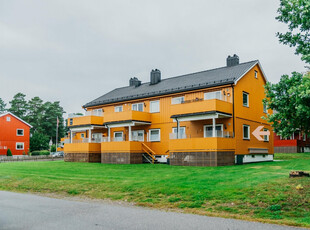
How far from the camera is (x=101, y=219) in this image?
8570 mm

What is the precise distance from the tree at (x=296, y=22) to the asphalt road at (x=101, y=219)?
5.32 metres

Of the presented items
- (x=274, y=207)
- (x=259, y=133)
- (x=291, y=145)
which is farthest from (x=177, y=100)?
(x=274, y=207)

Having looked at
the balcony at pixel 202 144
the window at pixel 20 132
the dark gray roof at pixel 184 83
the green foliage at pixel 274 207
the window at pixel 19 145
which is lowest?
the green foliage at pixel 274 207

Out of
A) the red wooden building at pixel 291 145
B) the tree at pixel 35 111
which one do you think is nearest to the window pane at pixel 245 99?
the red wooden building at pixel 291 145

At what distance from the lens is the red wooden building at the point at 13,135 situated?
56.2m

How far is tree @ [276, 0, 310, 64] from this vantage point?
9.95 m

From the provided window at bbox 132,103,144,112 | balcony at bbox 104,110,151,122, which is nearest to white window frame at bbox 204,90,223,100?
balcony at bbox 104,110,151,122

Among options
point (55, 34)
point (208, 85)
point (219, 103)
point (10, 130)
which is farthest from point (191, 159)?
point (10, 130)

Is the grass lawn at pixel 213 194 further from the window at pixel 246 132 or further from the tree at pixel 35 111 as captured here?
the tree at pixel 35 111

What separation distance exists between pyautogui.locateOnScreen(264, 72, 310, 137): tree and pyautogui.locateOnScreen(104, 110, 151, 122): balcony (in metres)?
20.1

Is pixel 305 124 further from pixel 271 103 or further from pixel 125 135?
pixel 125 135

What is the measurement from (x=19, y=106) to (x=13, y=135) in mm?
36580

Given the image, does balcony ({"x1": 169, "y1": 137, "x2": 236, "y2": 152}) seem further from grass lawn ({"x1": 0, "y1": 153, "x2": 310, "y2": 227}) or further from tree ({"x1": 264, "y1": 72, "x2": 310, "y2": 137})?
tree ({"x1": 264, "y1": 72, "x2": 310, "y2": 137})

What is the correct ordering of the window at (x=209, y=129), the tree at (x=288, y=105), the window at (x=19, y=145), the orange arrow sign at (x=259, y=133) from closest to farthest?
1. the tree at (x=288, y=105)
2. the window at (x=209, y=129)
3. the orange arrow sign at (x=259, y=133)
4. the window at (x=19, y=145)
